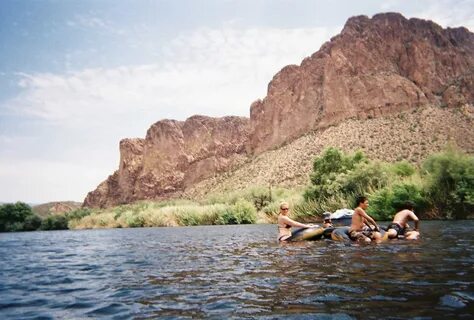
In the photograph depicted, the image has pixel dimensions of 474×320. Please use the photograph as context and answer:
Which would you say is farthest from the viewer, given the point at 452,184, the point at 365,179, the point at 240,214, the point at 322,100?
the point at 322,100

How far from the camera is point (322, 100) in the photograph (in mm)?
113562

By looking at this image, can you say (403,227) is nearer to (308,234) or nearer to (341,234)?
(341,234)

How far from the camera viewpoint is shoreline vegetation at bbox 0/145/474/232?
1213 inches

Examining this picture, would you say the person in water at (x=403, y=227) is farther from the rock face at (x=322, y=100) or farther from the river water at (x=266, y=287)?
the rock face at (x=322, y=100)

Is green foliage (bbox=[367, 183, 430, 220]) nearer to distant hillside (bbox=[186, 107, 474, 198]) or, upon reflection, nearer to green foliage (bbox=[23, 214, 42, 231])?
distant hillside (bbox=[186, 107, 474, 198])

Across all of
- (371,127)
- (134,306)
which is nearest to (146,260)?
(134,306)

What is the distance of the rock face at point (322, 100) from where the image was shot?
104 metres

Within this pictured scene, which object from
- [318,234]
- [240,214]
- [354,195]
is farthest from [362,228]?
[240,214]

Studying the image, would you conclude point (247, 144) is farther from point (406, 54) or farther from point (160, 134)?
point (406, 54)

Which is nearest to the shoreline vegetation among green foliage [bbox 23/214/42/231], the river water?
green foliage [bbox 23/214/42/231]

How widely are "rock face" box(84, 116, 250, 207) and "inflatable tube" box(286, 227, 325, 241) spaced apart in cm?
11367

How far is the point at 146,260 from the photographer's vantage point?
595 inches

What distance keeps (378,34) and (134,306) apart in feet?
419

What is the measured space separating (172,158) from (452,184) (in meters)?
122
